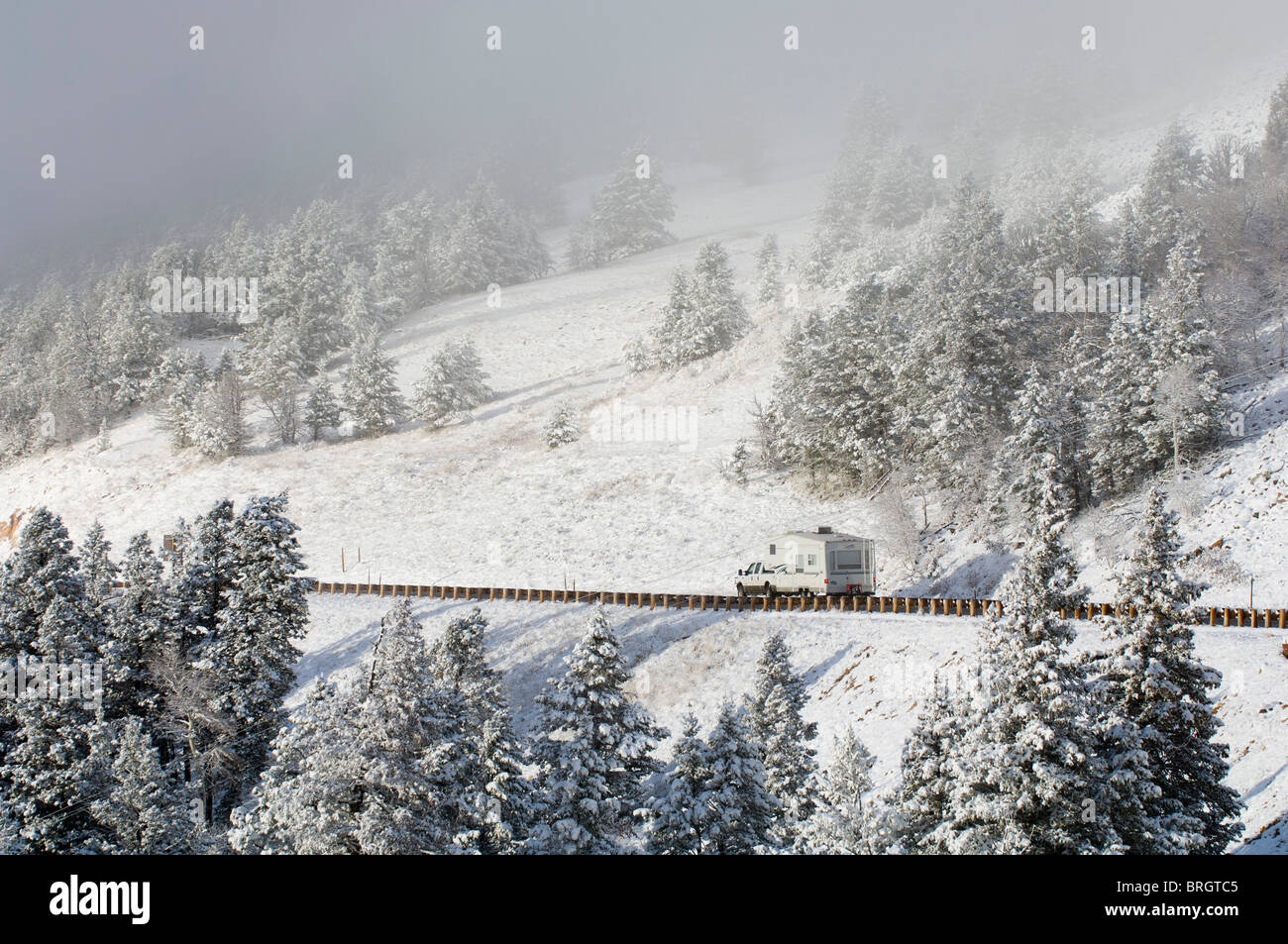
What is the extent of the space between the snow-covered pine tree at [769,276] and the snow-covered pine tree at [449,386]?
26.4 m

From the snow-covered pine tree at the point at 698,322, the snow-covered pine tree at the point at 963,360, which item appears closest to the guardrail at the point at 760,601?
the snow-covered pine tree at the point at 963,360

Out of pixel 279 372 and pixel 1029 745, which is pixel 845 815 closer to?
pixel 1029 745

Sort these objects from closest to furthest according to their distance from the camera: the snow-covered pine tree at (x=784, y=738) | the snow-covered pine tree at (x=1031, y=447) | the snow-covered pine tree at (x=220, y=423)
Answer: the snow-covered pine tree at (x=784, y=738) < the snow-covered pine tree at (x=1031, y=447) < the snow-covered pine tree at (x=220, y=423)

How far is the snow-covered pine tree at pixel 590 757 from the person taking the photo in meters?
22.3

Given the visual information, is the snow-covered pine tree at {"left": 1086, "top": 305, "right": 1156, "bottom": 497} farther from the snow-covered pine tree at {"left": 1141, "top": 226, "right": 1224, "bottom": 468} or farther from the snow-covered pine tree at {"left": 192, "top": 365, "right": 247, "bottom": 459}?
the snow-covered pine tree at {"left": 192, "top": 365, "right": 247, "bottom": 459}

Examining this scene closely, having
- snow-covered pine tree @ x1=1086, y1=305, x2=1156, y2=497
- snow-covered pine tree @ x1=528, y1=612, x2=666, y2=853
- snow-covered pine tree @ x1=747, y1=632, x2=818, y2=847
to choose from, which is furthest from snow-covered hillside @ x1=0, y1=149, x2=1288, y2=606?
snow-covered pine tree @ x1=528, y1=612, x2=666, y2=853

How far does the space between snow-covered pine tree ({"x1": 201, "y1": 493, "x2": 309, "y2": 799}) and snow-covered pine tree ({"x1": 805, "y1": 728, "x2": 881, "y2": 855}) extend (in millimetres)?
19901

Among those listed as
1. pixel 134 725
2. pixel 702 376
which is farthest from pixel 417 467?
pixel 134 725

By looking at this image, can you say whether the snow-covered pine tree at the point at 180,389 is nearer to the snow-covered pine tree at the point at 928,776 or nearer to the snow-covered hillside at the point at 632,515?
the snow-covered hillside at the point at 632,515

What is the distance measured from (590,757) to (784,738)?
692cm

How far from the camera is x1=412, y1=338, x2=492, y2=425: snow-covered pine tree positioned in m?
77.1

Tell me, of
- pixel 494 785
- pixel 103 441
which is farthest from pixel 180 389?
pixel 494 785

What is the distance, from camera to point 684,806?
74.2 feet
